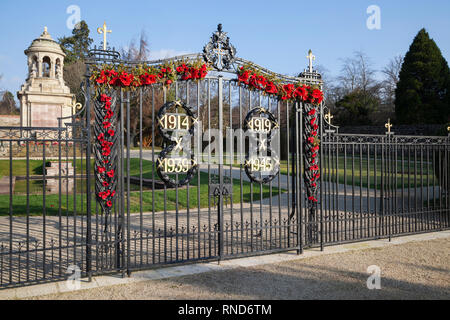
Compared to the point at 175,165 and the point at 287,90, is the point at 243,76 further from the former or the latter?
the point at 175,165

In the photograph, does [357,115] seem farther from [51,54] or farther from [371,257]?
[371,257]

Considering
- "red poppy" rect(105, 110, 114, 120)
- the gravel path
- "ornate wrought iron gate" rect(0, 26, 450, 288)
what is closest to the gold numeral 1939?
"ornate wrought iron gate" rect(0, 26, 450, 288)

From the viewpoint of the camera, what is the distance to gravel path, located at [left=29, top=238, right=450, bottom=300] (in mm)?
4480

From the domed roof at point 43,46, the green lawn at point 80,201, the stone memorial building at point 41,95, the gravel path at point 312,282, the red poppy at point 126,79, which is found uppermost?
the domed roof at point 43,46

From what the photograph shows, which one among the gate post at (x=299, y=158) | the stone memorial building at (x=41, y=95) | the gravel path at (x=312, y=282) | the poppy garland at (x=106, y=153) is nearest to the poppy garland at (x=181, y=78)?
the poppy garland at (x=106, y=153)

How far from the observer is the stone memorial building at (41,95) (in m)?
27.4

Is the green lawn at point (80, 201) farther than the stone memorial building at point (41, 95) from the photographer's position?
No

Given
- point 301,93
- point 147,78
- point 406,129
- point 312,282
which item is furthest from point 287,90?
point 406,129

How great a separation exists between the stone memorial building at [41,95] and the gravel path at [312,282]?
24805 mm

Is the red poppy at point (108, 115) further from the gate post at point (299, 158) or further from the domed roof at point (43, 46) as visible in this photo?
the domed roof at point (43, 46)

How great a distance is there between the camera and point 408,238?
7664 millimetres

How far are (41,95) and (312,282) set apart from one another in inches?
1106

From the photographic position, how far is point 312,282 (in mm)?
4961

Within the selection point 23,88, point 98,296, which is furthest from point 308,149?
point 23,88
